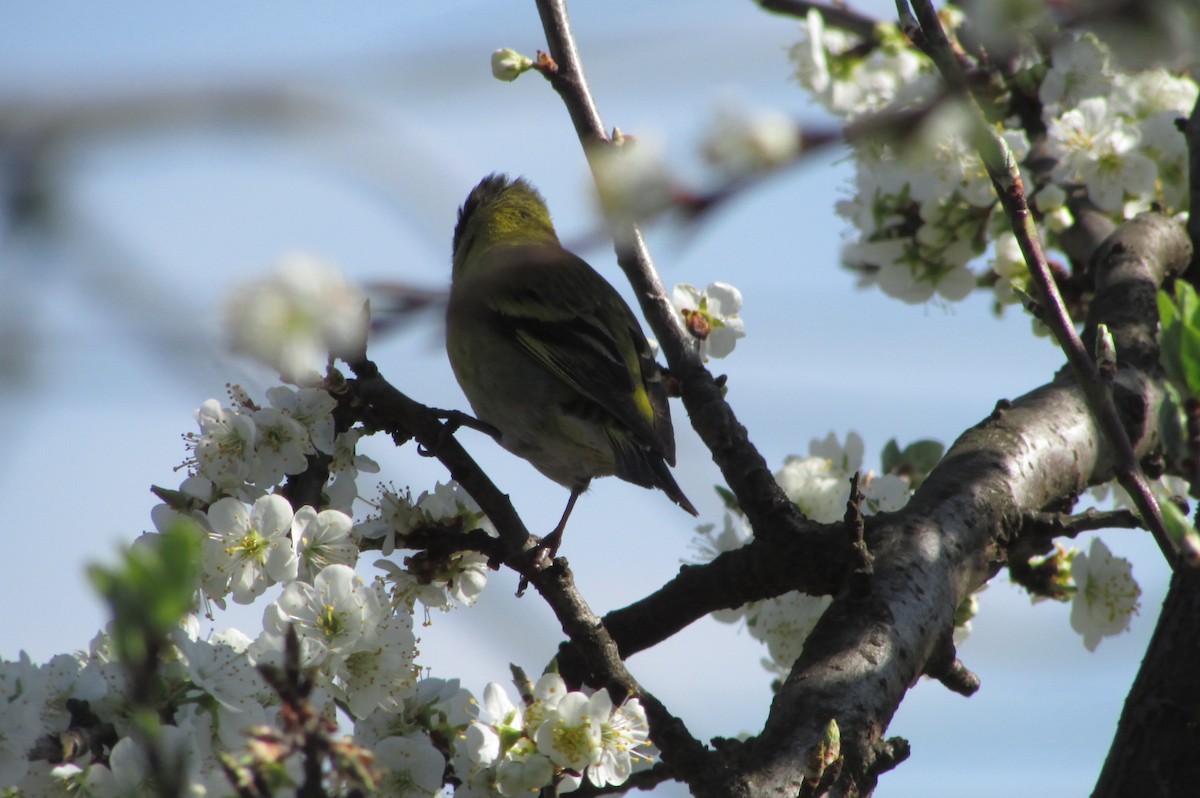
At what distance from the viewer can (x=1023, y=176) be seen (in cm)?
462

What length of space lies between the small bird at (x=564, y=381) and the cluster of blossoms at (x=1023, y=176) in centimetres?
101

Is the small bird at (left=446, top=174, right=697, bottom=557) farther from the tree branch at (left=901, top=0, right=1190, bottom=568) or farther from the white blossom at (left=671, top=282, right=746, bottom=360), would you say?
the tree branch at (left=901, top=0, right=1190, bottom=568)

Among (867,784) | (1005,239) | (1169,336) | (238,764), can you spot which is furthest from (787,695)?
(1005,239)

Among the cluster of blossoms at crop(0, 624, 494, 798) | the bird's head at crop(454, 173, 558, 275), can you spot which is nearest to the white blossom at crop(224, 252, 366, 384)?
the cluster of blossoms at crop(0, 624, 494, 798)

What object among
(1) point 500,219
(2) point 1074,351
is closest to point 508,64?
(2) point 1074,351

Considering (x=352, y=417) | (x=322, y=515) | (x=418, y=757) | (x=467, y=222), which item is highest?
(x=467, y=222)

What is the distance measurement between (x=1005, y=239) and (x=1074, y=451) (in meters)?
1.01

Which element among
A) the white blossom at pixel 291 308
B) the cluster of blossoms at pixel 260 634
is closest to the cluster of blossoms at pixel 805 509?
the cluster of blossoms at pixel 260 634

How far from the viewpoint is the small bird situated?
4398 mm

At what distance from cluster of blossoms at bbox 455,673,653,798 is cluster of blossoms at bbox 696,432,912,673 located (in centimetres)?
122

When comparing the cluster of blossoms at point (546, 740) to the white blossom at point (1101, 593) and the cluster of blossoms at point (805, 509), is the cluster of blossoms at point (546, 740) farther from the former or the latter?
the white blossom at point (1101, 593)

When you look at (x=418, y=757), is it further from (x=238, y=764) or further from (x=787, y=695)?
(x=238, y=764)

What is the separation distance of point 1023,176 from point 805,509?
156cm

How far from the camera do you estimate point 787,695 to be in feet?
9.16
